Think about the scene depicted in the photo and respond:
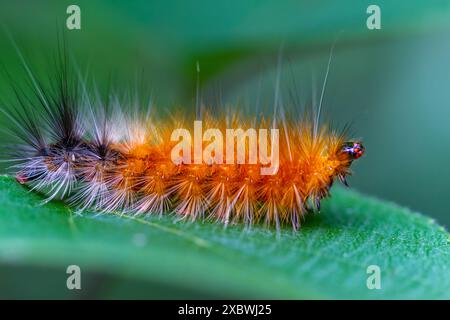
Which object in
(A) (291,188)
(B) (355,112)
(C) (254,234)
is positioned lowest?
(C) (254,234)

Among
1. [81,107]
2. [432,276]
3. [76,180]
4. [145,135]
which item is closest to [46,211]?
[76,180]

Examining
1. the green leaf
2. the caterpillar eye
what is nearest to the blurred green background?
the caterpillar eye

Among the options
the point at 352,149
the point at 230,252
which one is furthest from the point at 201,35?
the point at 230,252

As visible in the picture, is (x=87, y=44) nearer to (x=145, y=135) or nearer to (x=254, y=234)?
(x=145, y=135)

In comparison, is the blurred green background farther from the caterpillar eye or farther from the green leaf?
the green leaf

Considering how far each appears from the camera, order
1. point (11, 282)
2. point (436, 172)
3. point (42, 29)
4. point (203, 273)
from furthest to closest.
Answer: point (436, 172)
point (42, 29)
point (11, 282)
point (203, 273)

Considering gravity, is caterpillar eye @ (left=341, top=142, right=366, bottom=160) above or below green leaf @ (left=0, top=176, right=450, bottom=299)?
above
